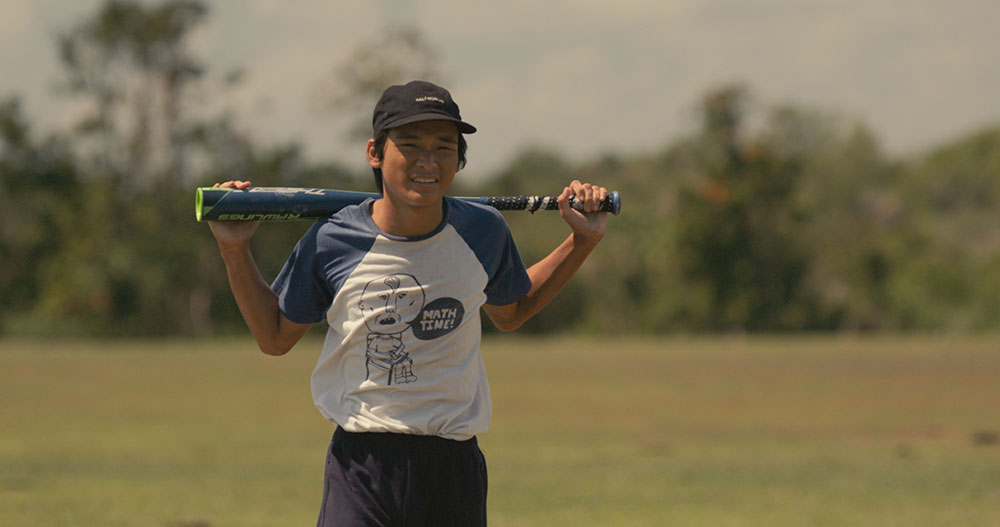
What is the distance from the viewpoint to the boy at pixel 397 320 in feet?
13.4

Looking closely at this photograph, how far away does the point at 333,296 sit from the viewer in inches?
165

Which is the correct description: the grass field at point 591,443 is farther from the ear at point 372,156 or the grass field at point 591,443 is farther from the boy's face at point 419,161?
the boy's face at point 419,161

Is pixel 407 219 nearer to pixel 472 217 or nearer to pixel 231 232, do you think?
pixel 472 217

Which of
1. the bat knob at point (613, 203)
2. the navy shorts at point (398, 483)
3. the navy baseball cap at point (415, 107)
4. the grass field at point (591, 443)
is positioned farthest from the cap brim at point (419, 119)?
the grass field at point (591, 443)

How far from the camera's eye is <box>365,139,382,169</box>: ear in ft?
13.8

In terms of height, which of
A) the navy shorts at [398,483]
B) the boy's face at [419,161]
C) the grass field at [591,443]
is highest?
the boy's face at [419,161]

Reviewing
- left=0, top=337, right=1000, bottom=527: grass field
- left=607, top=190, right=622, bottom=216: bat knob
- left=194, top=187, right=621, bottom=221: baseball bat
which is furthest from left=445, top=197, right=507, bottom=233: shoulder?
left=0, top=337, right=1000, bottom=527: grass field

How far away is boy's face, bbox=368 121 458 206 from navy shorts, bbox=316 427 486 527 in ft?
2.36

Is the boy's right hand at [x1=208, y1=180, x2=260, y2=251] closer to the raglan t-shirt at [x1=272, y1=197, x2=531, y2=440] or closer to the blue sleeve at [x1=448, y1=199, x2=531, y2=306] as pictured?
the raglan t-shirt at [x1=272, y1=197, x2=531, y2=440]

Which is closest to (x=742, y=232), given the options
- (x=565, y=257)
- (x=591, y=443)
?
(x=591, y=443)

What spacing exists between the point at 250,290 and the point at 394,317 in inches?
17.6

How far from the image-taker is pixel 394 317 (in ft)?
13.5

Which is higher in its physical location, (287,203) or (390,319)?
(287,203)

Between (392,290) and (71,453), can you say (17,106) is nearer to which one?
(71,453)
